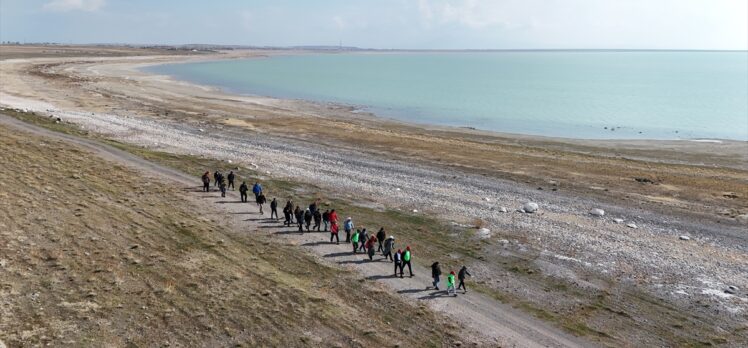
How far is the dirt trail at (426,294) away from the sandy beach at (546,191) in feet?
6.10

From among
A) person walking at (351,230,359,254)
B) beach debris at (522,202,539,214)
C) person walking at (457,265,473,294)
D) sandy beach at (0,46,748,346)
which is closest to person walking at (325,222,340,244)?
person walking at (351,230,359,254)

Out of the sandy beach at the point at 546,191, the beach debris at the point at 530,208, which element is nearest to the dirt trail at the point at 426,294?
the sandy beach at the point at 546,191

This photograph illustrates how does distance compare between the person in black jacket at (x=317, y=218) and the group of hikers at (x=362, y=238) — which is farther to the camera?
the person in black jacket at (x=317, y=218)

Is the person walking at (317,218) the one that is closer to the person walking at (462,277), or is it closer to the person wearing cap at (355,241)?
the person wearing cap at (355,241)

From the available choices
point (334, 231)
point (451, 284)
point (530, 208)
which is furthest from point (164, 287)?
point (530, 208)

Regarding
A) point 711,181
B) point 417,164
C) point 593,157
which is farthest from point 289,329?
point 593,157

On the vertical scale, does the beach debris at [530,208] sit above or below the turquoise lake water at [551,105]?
below

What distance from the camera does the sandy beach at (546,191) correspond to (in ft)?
74.1

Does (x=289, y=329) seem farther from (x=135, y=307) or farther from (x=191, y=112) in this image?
(x=191, y=112)

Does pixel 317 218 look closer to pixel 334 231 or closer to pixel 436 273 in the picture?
pixel 334 231

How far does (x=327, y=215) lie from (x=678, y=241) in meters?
19.7

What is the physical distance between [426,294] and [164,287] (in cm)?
1009

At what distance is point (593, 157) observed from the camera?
57.1 m

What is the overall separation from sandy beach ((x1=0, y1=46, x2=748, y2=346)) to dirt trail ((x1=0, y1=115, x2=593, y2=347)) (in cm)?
186
